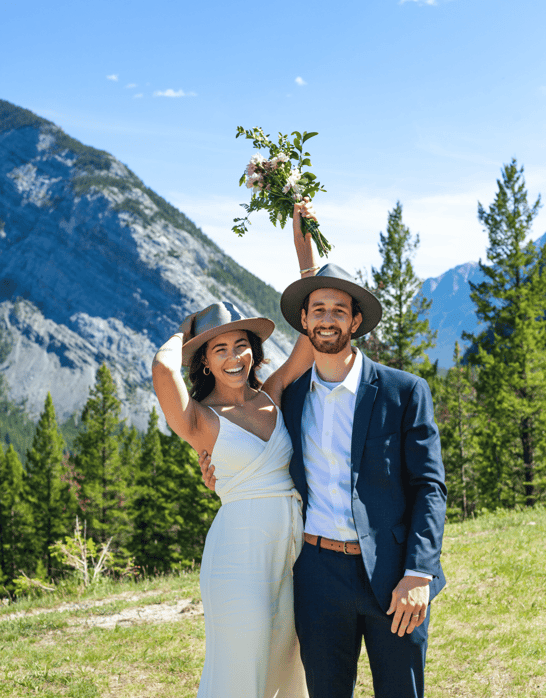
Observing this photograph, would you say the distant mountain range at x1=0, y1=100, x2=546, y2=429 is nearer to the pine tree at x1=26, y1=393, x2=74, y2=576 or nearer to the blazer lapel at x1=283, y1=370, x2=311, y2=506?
the pine tree at x1=26, y1=393, x2=74, y2=576

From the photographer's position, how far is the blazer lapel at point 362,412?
2.87 metres

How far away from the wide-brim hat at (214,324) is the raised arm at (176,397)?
0.15m

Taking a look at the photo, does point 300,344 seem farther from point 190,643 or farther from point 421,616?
point 190,643

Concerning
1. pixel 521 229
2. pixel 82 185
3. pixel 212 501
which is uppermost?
pixel 82 185

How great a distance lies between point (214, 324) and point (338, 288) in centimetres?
86

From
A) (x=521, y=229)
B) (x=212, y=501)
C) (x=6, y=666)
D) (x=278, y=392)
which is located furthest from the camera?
(x=212, y=501)

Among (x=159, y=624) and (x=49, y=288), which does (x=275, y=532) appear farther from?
(x=49, y=288)

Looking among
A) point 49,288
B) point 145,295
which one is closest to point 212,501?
point 145,295

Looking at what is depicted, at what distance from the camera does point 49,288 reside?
6934 inches

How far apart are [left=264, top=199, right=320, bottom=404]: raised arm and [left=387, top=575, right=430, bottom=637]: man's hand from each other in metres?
1.42

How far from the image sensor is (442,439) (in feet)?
106

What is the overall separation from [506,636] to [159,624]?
3664mm

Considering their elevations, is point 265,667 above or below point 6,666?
above

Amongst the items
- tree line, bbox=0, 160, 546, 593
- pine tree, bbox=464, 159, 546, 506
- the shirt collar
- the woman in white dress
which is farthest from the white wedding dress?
pine tree, bbox=464, 159, 546, 506
